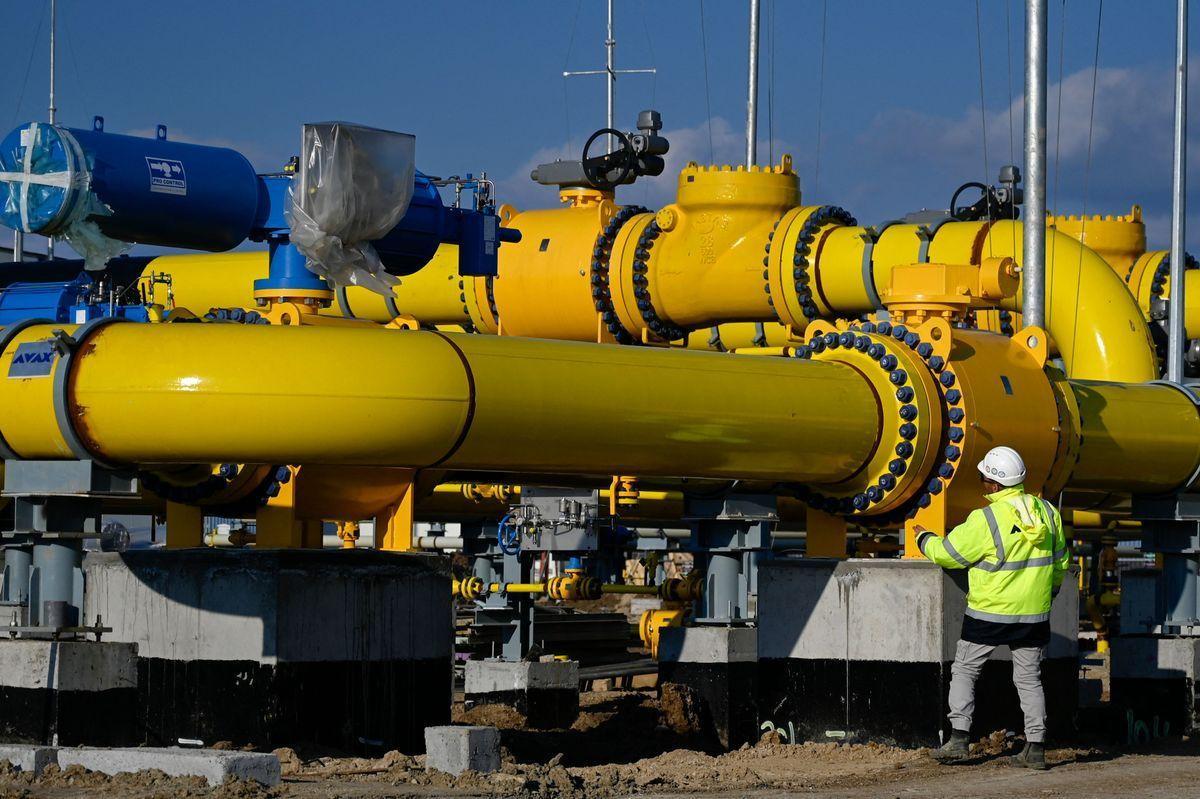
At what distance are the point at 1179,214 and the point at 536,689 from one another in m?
8.72

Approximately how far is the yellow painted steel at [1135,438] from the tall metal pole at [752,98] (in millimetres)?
7903

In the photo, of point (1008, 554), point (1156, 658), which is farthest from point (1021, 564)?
point (1156, 658)

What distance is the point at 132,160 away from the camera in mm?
12352

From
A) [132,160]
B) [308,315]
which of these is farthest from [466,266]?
[132,160]

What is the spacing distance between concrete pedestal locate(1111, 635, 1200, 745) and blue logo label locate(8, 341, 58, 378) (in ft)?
29.2

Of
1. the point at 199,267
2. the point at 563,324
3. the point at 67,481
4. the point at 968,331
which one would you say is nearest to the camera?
the point at 67,481

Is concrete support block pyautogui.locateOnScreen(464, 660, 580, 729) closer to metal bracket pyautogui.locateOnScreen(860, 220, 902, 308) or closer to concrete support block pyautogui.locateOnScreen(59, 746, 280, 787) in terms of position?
metal bracket pyautogui.locateOnScreen(860, 220, 902, 308)

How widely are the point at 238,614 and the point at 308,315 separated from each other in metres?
2.14

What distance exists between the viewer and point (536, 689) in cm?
1936

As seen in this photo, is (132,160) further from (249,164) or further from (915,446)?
(915,446)

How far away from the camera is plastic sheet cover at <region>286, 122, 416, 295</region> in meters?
12.5

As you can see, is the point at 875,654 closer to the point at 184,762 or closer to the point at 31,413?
the point at 184,762

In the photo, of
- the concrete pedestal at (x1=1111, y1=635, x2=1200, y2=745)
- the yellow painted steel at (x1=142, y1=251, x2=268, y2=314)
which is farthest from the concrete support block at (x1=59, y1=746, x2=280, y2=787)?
the yellow painted steel at (x1=142, y1=251, x2=268, y2=314)

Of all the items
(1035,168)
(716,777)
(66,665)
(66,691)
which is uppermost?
(1035,168)
